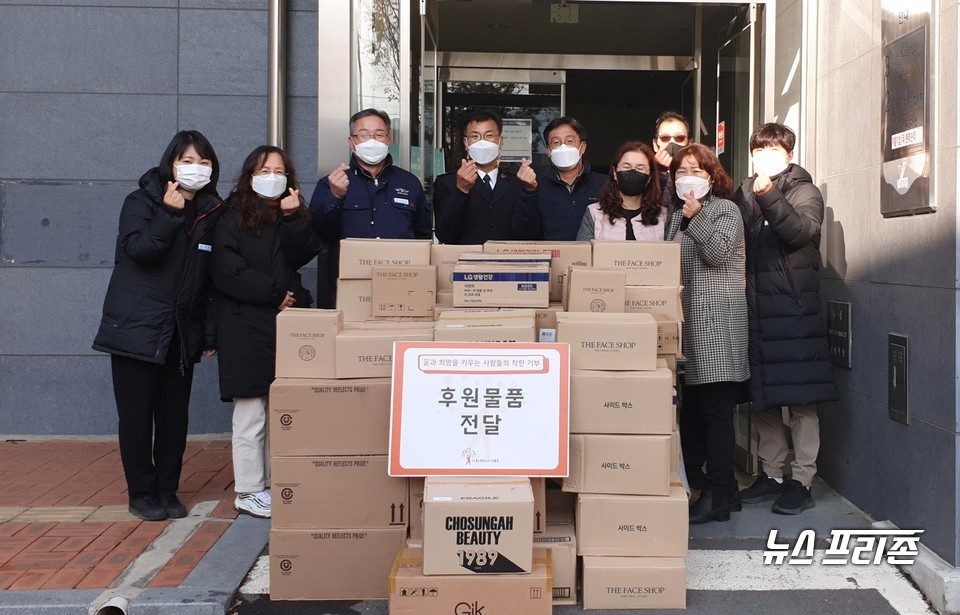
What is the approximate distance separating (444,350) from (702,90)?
470 centimetres

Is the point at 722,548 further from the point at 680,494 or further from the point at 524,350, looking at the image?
the point at 524,350

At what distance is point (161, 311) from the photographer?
423 cm

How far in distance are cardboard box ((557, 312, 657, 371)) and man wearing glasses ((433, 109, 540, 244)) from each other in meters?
1.30

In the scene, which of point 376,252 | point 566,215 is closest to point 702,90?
point 566,215

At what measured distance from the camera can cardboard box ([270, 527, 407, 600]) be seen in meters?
3.44

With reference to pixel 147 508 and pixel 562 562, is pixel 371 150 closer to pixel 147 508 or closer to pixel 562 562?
pixel 147 508

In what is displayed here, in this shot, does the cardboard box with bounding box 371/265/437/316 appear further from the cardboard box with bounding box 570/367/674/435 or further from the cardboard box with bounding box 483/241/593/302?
the cardboard box with bounding box 570/367/674/435

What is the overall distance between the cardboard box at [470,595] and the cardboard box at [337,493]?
409 millimetres

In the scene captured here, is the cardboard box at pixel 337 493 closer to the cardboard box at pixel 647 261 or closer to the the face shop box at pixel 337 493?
the the face shop box at pixel 337 493

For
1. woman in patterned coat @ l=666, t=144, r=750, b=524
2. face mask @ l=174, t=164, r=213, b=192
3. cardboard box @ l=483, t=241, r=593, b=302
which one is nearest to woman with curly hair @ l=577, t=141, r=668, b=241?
woman in patterned coat @ l=666, t=144, r=750, b=524

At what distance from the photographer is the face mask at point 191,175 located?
4180 millimetres

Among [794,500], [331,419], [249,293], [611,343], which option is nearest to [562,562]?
[611,343]

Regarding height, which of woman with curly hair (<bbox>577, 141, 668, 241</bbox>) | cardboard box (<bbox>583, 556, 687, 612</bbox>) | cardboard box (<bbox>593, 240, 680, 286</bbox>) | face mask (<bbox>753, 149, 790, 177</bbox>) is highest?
face mask (<bbox>753, 149, 790, 177</bbox>)

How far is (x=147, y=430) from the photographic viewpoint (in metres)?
4.34
